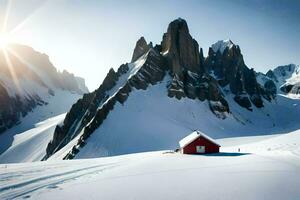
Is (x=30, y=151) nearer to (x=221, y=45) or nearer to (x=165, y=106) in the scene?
(x=165, y=106)

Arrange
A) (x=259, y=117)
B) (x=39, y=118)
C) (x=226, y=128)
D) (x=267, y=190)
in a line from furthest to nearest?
(x=39, y=118) < (x=259, y=117) < (x=226, y=128) < (x=267, y=190)

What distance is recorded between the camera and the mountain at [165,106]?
7194 cm

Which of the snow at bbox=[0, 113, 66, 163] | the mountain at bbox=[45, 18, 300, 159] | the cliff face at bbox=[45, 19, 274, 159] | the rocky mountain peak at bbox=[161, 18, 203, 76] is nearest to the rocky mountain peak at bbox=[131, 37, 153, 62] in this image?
the cliff face at bbox=[45, 19, 274, 159]

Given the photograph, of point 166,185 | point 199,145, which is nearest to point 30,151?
point 199,145

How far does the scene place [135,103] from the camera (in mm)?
87938

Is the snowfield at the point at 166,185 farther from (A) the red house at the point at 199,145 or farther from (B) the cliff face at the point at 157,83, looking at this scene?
(B) the cliff face at the point at 157,83

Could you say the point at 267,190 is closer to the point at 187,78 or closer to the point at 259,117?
the point at 187,78

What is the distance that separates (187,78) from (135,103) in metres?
30.4

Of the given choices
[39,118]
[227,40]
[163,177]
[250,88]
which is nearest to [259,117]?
[250,88]

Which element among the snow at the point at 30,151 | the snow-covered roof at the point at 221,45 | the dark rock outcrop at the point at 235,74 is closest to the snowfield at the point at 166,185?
the snow at the point at 30,151

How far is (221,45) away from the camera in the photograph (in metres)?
164

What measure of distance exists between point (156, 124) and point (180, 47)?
4710 centimetres

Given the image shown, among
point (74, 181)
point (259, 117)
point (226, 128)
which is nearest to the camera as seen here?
point (74, 181)

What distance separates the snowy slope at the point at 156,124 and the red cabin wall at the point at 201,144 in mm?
23730
